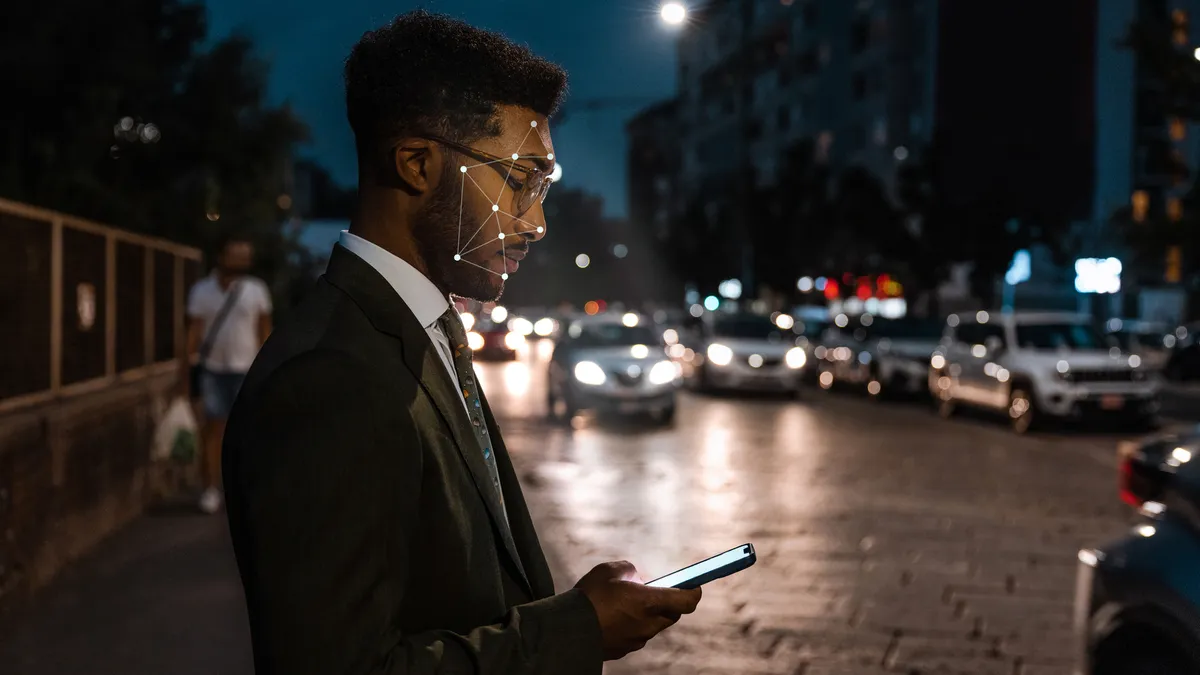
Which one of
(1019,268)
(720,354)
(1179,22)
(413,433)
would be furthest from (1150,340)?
(413,433)

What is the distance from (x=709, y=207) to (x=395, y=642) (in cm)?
8195

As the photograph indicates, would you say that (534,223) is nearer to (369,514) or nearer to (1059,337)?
(369,514)

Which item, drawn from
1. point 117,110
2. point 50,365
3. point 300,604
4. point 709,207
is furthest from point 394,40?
point 709,207

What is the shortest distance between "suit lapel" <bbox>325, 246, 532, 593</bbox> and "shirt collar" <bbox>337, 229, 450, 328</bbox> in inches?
0.7

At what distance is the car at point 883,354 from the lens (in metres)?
24.3

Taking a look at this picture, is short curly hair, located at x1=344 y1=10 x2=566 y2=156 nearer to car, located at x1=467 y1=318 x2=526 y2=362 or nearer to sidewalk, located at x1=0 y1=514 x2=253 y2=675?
sidewalk, located at x1=0 y1=514 x2=253 y2=675

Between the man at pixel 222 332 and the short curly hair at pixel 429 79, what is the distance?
7.20m

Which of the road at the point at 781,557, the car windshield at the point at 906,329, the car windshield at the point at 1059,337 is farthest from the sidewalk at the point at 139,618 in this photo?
the car windshield at the point at 906,329

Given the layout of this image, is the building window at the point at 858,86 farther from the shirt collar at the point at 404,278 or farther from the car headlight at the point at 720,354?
the shirt collar at the point at 404,278

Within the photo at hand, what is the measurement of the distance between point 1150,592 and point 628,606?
2.77 metres

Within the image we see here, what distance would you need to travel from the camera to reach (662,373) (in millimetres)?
18344

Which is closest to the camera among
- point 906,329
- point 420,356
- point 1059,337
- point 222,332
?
point 420,356

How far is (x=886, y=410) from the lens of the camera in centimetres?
2250

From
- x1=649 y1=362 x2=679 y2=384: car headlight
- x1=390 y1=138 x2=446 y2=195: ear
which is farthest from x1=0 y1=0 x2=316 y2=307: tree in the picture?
x1=390 y1=138 x2=446 y2=195: ear
